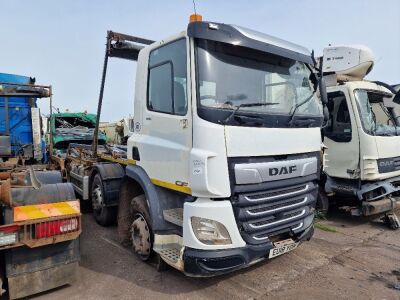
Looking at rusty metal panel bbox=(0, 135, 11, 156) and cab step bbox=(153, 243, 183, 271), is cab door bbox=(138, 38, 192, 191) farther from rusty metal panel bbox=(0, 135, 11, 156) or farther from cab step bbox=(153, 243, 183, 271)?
rusty metal panel bbox=(0, 135, 11, 156)

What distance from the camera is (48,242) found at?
10.2 ft

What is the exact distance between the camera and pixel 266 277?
3865 mm

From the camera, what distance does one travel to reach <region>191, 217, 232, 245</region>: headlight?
3120 millimetres

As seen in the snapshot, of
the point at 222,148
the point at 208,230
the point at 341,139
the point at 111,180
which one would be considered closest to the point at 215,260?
the point at 208,230

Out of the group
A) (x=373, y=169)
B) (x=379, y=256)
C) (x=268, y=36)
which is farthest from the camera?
(x=373, y=169)

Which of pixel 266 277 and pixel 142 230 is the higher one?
pixel 142 230

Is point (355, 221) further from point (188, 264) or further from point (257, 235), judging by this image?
point (188, 264)

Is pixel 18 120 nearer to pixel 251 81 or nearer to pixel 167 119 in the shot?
pixel 167 119

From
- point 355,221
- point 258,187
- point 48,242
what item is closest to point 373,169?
point 355,221

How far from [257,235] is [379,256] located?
7.74ft

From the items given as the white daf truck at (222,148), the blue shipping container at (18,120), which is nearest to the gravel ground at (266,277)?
the white daf truck at (222,148)

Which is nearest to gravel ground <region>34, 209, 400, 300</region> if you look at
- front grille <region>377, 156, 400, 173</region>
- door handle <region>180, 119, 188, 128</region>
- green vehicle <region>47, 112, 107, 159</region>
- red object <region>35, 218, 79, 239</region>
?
red object <region>35, 218, 79, 239</region>

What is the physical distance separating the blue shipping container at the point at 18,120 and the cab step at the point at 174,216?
5.59 m

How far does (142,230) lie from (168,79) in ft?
5.88
